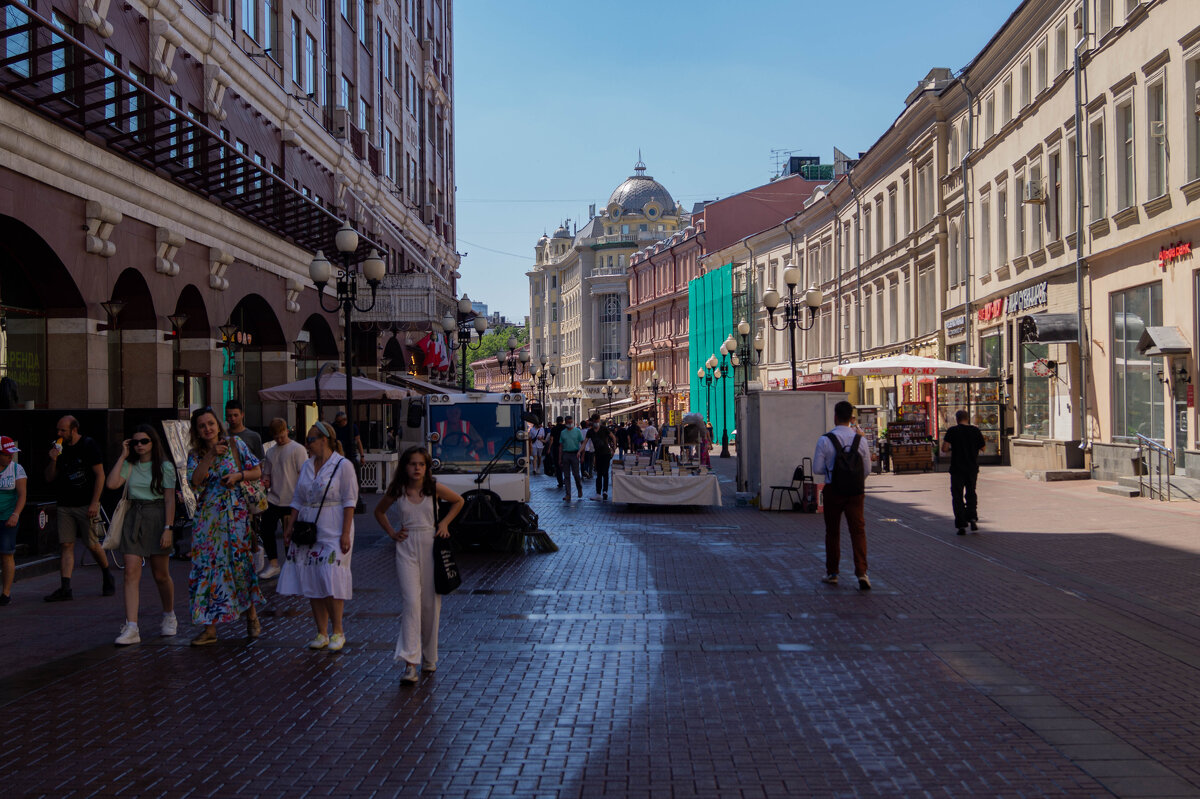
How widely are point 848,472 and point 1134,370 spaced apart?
15861 millimetres

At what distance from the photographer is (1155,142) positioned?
23406 millimetres

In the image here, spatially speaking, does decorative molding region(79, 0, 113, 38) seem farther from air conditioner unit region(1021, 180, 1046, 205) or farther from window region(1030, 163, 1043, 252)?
window region(1030, 163, 1043, 252)

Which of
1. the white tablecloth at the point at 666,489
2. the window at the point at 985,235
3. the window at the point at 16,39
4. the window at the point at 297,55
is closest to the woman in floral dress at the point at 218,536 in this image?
the window at the point at 16,39

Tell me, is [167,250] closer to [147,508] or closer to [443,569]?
[147,508]

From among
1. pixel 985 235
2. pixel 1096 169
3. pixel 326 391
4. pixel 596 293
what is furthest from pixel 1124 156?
pixel 596 293

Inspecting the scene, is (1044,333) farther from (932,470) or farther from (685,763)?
(685,763)

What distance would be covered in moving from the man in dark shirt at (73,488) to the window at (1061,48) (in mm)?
24027

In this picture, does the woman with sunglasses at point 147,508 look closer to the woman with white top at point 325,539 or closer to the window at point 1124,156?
the woman with white top at point 325,539

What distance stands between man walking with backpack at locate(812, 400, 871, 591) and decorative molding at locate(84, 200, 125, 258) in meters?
12.1

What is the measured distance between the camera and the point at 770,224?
77250 mm

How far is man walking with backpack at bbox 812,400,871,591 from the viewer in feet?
39.1

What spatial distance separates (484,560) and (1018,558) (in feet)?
20.7

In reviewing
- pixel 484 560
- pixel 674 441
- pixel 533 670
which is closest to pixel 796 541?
pixel 484 560

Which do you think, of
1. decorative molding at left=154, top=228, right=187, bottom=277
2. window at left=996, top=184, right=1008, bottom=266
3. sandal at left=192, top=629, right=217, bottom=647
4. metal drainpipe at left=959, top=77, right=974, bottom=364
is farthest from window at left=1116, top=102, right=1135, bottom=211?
sandal at left=192, top=629, right=217, bottom=647
